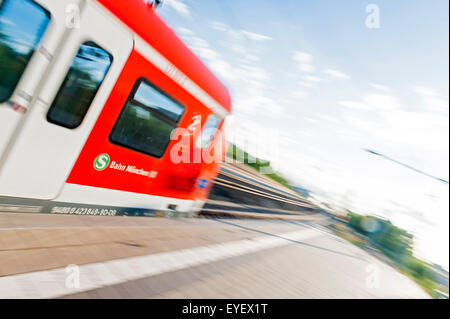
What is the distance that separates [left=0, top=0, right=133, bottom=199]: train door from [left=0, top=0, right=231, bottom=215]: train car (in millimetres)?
13

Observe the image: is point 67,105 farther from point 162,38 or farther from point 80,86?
point 162,38

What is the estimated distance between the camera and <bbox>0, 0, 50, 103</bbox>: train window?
3311 millimetres

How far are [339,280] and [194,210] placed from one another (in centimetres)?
470

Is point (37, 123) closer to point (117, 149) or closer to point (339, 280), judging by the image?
point (117, 149)

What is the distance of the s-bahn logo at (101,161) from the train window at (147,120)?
11.4 inches

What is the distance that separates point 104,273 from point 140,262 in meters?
0.74

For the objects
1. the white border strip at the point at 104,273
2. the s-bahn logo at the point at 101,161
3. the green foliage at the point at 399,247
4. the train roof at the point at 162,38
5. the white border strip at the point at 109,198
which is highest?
the train roof at the point at 162,38

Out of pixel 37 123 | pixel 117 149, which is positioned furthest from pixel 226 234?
pixel 37 123

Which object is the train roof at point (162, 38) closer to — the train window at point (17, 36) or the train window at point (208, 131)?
the train window at point (208, 131)

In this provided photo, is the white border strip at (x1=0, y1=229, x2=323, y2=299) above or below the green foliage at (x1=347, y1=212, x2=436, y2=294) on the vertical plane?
below

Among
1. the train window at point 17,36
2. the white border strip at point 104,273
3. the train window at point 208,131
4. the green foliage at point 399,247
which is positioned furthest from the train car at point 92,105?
the green foliage at point 399,247

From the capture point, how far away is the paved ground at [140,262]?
3.43m

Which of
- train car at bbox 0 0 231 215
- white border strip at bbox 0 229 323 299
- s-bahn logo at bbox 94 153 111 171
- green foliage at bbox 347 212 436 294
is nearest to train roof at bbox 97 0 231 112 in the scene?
train car at bbox 0 0 231 215

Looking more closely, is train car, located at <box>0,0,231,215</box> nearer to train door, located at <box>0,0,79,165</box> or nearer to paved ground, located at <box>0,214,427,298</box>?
train door, located at <box>0,0,79,165</box>
